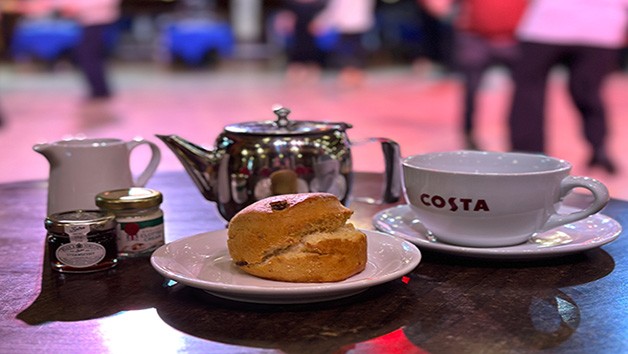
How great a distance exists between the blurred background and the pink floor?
0.01 meters

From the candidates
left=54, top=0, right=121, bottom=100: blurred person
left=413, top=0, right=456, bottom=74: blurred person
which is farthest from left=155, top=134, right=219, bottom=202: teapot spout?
→ left=413, top=0, right=456, bottom=74: blurred person

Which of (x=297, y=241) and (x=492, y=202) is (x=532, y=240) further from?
(x=297, y=241)

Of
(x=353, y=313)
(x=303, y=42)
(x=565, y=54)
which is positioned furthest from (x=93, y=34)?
(x=353, y=313)

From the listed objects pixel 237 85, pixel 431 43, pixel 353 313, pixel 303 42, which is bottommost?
pixel 237 85

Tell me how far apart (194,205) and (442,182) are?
391 millimetres

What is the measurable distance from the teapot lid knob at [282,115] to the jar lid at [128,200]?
7.3 inches

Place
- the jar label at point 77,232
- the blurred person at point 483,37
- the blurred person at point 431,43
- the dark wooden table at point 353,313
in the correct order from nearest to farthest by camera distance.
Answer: the dark wooden table at point 353,313
the jar label at point 77,232
the blurred person at point 483,37
the blurred person at point 431,43

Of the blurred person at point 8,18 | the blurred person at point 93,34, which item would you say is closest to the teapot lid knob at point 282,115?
the blurred person at point 93,34

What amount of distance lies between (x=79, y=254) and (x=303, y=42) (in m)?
6.81

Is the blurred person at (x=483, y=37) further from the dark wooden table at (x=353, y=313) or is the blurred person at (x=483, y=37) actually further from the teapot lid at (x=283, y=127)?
the dark wooden table at (x=353, y=313)

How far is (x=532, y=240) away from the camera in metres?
0.74

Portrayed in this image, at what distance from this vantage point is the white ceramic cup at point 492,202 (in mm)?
678

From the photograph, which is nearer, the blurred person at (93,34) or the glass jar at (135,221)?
the glass jar at (135,221)

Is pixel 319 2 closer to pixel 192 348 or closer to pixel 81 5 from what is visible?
pixel 81 5
